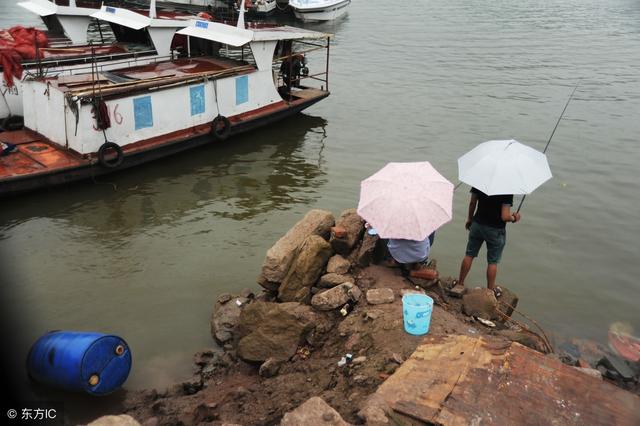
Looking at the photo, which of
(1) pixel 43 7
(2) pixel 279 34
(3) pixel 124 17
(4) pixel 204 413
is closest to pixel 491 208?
(4) pixel 204 413

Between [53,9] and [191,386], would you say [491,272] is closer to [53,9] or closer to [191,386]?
[191,386]

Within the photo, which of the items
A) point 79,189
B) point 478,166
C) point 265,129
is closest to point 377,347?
point 478,166

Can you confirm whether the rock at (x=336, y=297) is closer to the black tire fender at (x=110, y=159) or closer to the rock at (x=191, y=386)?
→ the rock at (x=191, y=386)

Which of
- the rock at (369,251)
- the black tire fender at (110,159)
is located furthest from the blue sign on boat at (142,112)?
the rock at (369,251)

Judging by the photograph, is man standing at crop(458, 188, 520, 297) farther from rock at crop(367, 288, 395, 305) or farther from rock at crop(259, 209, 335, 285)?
rock at crop(259, 209, 335, 285)

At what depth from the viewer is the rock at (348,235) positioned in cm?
780

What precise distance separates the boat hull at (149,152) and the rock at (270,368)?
7.65 meters

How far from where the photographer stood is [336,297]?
22.6ft

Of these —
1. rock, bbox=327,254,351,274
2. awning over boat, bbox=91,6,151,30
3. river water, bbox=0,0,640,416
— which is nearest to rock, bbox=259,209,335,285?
rock, bbox=327,254,351,274

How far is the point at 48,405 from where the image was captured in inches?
251

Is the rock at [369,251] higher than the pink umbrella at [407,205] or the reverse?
the reverse

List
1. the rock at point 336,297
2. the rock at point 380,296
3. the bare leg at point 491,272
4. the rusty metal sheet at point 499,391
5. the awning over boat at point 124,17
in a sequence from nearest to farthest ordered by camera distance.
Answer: the rusty metal sheet at point 499,391, the rock at point 380,296, the rock at point 336,297, the bare leg at point 491,272, the awning over boat at point 124,17

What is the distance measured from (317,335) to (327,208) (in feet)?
18.5

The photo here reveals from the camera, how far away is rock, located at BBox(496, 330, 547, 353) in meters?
6.30
